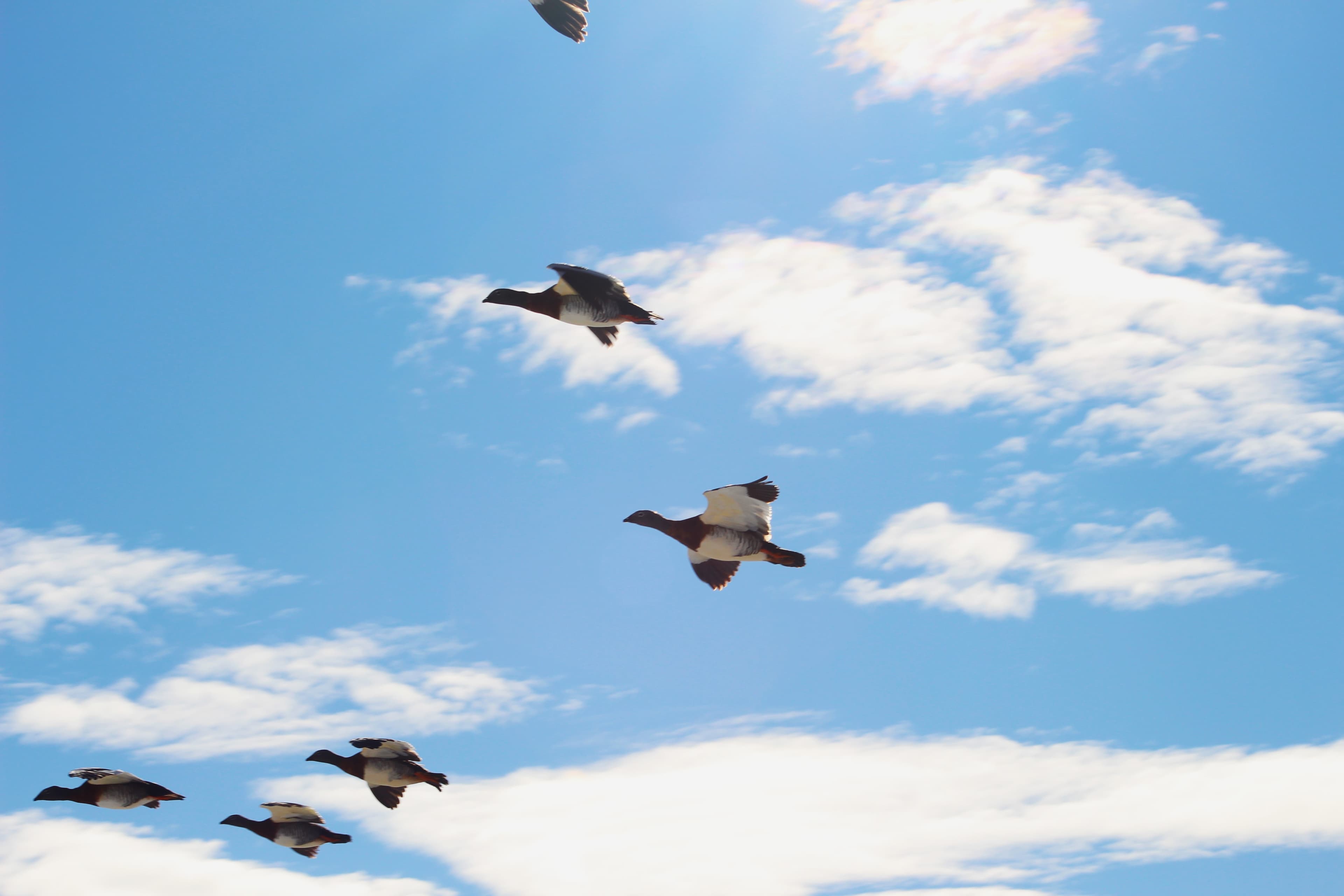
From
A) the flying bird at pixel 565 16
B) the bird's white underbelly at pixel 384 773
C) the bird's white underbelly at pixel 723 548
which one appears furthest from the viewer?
the bird's white underbelly at pixel 384 773

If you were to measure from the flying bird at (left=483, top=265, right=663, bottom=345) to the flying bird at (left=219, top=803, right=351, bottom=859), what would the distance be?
514 inches

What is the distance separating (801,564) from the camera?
19438 millimetres

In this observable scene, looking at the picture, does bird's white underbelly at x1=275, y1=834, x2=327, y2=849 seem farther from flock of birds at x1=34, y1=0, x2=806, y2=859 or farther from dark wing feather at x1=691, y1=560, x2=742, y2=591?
dark wing feather at x1=691, y1=560, x2=742, y2=591

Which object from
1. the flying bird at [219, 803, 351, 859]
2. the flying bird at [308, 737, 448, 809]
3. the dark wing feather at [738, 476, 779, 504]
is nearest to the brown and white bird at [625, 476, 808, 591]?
the dark wing feather at [738, 476, 779, 504]

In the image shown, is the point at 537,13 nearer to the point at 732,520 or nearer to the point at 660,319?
the point at 660,319

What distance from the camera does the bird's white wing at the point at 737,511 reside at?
18.8 m

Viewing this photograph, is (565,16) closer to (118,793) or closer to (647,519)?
(647,519)

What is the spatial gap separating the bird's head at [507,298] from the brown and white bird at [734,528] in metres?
4.62

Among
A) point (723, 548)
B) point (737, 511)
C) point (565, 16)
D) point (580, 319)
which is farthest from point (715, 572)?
point (565, 16)

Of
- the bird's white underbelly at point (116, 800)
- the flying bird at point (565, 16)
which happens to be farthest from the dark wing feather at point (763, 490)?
the bird's white underbelly at point (116, 800)

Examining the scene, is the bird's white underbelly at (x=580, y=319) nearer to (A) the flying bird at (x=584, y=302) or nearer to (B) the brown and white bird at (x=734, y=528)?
(A) the flying bird at (x=584, y=302)

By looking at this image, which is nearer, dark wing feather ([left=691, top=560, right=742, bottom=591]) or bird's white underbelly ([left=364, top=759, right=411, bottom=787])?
dark wing feather ([left=691, top=560, right=742, bottom=591])

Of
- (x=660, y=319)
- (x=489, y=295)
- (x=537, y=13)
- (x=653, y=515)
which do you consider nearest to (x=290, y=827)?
(x=653, y=515)

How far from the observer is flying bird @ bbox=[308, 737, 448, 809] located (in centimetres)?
2248
